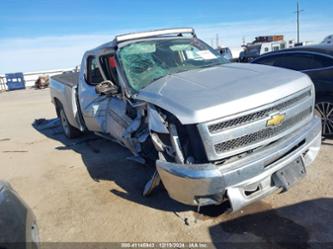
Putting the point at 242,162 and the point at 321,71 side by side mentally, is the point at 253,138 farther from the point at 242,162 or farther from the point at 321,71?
the point at 321,71

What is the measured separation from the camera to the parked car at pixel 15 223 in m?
2.30

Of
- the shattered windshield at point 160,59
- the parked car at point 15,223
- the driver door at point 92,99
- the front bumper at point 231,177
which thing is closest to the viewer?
the parked car at point 15,223

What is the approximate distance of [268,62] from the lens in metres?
6.83

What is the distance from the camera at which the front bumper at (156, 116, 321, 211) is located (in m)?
3.02

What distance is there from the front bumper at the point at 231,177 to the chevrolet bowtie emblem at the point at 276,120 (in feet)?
0.73

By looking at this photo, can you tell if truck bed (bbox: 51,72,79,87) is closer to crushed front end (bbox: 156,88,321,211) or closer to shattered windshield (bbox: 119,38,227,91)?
shattered windshield (bbox: 119,38,227,91)

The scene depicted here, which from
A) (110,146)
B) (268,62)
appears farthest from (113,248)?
(268,62)

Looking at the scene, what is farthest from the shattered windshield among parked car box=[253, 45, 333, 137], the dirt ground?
parked car box=[253, 45, 333, 137]

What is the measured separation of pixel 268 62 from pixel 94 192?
14.7ft

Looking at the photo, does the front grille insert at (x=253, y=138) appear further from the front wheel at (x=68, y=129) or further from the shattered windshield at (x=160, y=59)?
the front wheel at (x=68, y=129)

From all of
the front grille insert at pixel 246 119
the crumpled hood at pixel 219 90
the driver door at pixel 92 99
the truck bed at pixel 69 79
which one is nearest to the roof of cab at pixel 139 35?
the driver door at pixel 92 99

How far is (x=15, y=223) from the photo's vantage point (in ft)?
8.18

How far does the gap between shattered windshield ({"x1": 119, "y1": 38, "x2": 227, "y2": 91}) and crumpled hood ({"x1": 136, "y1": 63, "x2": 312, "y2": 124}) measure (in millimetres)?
350

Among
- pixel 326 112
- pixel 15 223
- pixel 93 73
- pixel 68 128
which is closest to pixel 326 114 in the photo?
pixel 326 112
